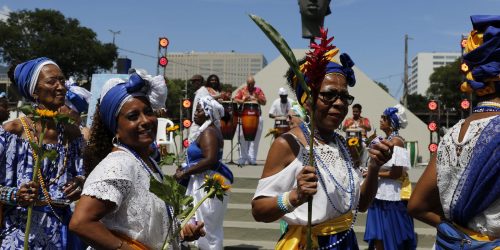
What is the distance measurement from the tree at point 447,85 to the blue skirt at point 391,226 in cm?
4538

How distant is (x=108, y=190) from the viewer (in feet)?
8.13

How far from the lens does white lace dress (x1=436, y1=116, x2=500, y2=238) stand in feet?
8.71

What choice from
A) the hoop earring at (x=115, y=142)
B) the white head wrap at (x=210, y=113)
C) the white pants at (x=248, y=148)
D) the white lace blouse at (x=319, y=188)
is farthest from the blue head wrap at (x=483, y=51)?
the white pants at (x=248, y=148)

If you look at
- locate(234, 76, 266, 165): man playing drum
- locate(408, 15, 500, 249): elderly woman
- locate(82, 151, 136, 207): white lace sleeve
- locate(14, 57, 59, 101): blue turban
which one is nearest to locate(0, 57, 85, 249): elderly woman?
locate(14, 57, 59, 101): blue turban

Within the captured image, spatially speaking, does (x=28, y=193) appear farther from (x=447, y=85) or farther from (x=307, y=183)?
(x=447, y=85)

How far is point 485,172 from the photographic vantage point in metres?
2.60

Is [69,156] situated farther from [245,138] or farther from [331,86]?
[245,138]

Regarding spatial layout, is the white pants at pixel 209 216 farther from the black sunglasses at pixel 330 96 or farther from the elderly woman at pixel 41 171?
the black sunglasses at pixel 330 96

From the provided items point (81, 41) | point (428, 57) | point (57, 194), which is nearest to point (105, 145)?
point (57, 194)

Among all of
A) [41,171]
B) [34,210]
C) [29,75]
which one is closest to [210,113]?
[29,75]

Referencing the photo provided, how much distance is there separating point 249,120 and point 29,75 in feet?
32.0

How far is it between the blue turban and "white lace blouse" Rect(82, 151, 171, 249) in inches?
61.1

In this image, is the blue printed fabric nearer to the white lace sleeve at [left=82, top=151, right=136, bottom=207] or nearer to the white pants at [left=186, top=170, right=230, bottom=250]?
the white lace sleeve at [left=82, top=151, right=136, bottom=207]

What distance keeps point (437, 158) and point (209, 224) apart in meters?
4.15
